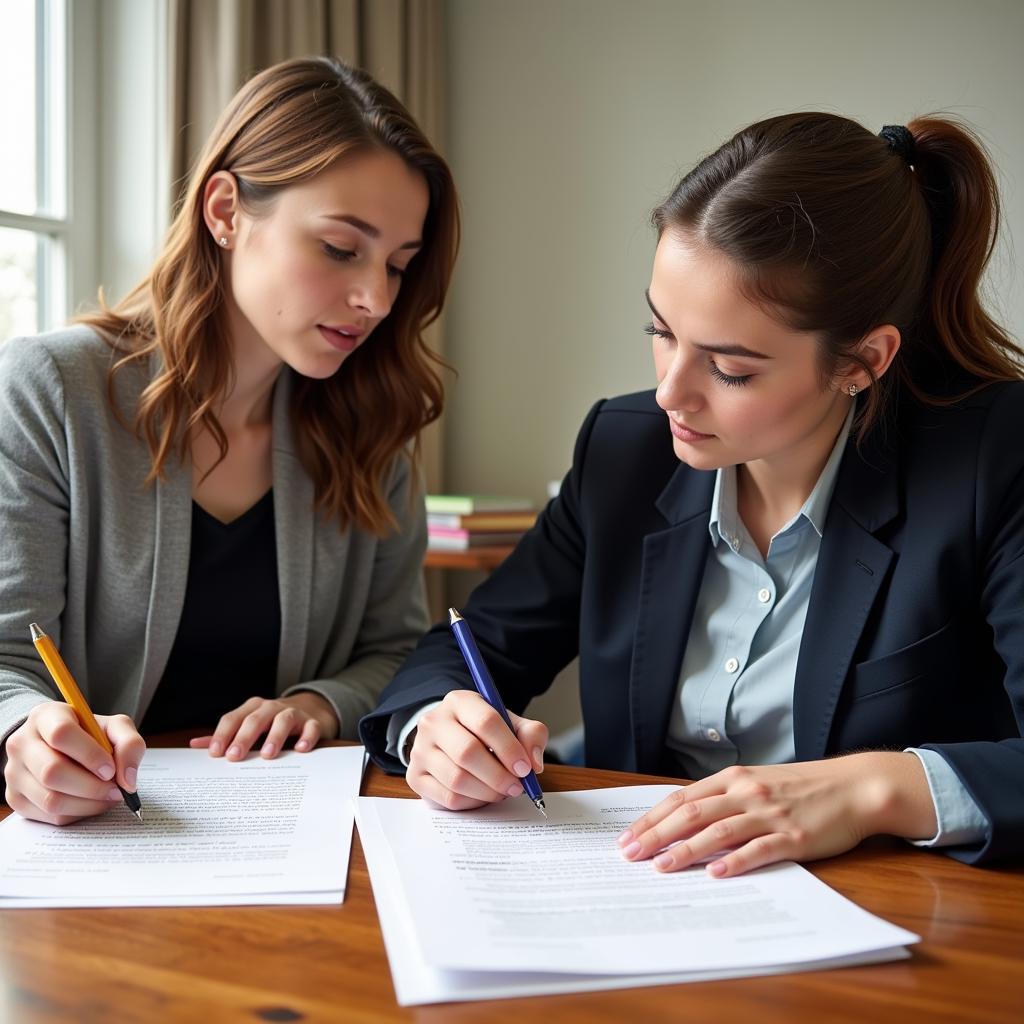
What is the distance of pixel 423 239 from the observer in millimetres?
1645

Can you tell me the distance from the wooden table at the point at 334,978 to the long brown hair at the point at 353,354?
2.57 ft

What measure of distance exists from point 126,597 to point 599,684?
626mm

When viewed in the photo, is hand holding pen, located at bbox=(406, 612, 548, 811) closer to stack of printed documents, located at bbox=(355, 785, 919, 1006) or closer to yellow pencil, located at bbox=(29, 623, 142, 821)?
stack of printed documents, located at bbox=(355, 785, 919, 1006)

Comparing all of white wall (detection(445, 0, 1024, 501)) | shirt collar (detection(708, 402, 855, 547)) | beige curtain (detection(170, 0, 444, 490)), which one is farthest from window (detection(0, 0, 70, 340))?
shirt collar (detection(708, 402, 855, 547))

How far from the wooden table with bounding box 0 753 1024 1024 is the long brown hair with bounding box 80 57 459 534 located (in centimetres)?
78

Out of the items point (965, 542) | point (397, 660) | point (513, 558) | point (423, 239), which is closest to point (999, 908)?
point (965, 542)

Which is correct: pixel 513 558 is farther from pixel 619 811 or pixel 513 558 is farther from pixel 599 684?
pixel 619 811

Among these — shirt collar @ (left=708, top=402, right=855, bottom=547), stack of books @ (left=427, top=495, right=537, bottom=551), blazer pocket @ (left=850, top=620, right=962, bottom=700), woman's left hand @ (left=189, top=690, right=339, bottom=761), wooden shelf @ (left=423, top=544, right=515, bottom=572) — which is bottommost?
wooden shelf @ (left=423, top=544, right=515, bottom=572)

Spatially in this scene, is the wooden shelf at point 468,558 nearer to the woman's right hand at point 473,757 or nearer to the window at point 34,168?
the window at point 34,168

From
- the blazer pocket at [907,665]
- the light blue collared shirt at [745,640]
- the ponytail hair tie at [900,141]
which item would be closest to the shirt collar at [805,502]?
the light blue collared shirt at [745,640]

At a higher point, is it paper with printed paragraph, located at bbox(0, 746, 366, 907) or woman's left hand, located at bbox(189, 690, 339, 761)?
paper with printed paragraph, located at bbox(0, 746, 366, 907)

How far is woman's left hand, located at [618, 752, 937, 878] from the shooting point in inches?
35.4

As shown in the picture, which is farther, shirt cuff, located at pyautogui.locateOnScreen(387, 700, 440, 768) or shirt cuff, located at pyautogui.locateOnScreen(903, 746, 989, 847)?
shirt cuff, located at pyautogui.locateOnScreen(387, 700, 440, 768)

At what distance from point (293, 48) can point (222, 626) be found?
1.63 meters
